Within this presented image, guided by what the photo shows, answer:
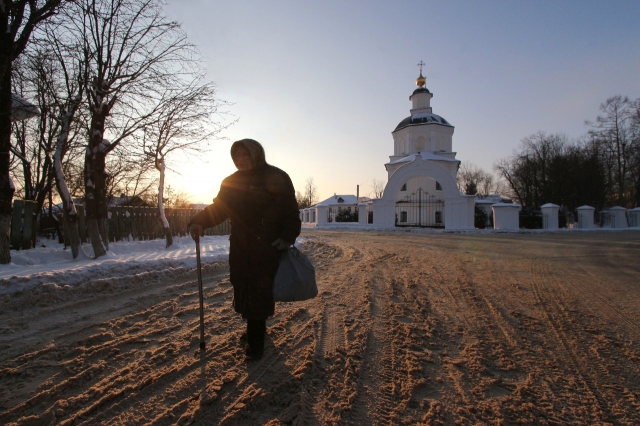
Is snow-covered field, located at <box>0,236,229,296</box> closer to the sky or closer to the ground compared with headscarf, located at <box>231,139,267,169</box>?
closer to the ground

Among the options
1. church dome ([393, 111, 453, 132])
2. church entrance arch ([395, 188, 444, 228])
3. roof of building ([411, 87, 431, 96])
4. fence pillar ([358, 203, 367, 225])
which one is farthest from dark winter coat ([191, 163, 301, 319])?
roof of building ([411, 87, 431, 96])

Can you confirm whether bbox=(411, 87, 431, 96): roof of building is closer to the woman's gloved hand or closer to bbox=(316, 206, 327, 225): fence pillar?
bbox=(316, 206, 327, 225): fence pillar

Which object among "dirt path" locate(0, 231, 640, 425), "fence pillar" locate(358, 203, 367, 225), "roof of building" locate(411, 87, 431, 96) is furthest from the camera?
A: "roof of building" locate(411, 87, 431, 96)

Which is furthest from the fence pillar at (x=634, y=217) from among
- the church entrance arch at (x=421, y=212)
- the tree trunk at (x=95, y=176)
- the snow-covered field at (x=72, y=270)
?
the tree trunk at (x=95, y=176)

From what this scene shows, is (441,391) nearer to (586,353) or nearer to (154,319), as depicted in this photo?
(586,353)

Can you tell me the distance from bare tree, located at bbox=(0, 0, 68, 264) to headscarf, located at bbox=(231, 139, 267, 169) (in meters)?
6.43

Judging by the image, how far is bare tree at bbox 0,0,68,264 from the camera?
6.55 meters

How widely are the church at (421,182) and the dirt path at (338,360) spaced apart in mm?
20323

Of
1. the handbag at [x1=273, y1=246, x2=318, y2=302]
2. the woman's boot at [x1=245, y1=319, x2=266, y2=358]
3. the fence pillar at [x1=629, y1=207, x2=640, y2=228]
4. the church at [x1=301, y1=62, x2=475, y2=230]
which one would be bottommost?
the woman's boot at [x1=245, y1=319, x2=266, y2=358]

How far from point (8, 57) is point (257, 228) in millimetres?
6968

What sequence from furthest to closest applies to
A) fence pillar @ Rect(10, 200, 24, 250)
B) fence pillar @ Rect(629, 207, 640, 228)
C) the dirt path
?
fence pillar @ Rect(629, 207, 640, 228)
fence pillar @ Rect(10, 200, 24, 250)
the dirt path

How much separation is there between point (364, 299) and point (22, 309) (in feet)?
14.4

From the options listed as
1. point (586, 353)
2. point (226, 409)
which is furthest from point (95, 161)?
point (586, 353)

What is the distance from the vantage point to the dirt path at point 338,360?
87.4 inches
